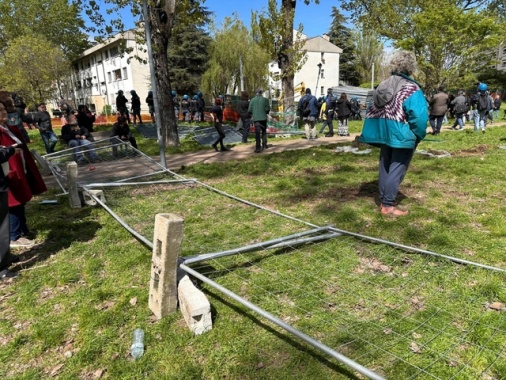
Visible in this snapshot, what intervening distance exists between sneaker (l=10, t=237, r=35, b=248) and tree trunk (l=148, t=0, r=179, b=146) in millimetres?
5559

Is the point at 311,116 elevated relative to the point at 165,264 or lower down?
elevated

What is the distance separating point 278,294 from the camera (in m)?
2.96

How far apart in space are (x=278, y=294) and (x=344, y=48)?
5520cm

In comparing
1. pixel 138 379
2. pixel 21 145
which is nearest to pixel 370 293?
pixel 138 379

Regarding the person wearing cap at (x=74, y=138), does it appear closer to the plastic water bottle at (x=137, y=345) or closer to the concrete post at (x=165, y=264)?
the concrete post at (x=165, y=264)

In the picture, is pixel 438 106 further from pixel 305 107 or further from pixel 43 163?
pixel 43 163

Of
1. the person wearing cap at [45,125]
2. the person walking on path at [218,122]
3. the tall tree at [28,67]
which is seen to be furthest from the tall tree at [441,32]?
the tall tree at [28,67]

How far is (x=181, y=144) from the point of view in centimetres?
1143

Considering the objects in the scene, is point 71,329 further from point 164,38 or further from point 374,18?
point 374,18

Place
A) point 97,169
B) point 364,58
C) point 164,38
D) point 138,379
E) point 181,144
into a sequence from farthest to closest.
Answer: point 364,58
point 181,144
point 164,38
point 97,169
point 138,379

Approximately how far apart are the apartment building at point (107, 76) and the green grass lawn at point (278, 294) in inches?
1212

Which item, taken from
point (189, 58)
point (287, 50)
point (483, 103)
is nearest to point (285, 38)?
point (287, 50)

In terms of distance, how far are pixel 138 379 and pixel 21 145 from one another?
290 centimetres

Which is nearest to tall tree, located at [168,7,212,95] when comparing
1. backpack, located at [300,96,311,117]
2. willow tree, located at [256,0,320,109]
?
willow tree, located at [256,0,320,109]
